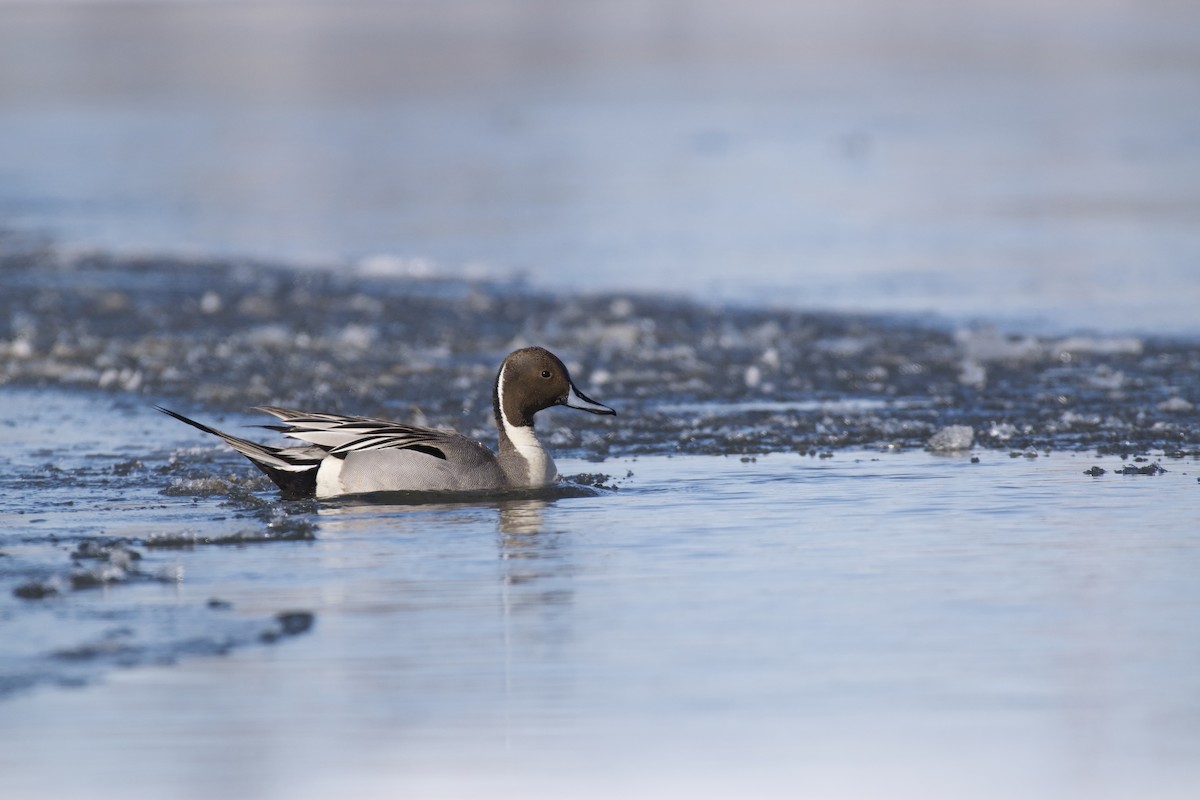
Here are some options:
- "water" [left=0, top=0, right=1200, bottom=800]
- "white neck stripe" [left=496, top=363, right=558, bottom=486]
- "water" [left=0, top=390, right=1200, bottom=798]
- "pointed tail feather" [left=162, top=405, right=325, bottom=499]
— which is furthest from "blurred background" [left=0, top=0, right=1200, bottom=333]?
"pointed tail feather" [left=162, top=405, right=325, bottom=499]

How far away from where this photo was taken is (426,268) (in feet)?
58.0

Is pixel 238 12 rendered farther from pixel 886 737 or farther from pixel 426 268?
pixel 886 737

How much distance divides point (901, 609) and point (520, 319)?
8872mm

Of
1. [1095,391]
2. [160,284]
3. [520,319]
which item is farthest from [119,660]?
[160,284]

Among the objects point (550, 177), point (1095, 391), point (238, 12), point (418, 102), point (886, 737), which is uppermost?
point (238, 12)

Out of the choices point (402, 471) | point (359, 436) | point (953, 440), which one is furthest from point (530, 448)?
point (953, 440)

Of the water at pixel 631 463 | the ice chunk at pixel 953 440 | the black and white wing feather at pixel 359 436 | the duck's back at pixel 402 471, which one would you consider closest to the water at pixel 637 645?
the water at pixel 631 463

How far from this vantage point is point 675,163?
25719mm

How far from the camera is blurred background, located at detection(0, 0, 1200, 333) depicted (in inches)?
685

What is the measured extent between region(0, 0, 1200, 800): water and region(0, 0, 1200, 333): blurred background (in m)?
0.14

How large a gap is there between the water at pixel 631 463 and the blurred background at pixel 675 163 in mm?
138

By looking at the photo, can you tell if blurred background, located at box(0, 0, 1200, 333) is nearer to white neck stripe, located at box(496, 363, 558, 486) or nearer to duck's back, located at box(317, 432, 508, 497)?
white neck stripe, located at box(496, 363, 558, 486)

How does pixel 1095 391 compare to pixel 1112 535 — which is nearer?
pixel 1112 535

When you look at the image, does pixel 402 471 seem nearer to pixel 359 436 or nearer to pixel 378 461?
pixel 378 461
